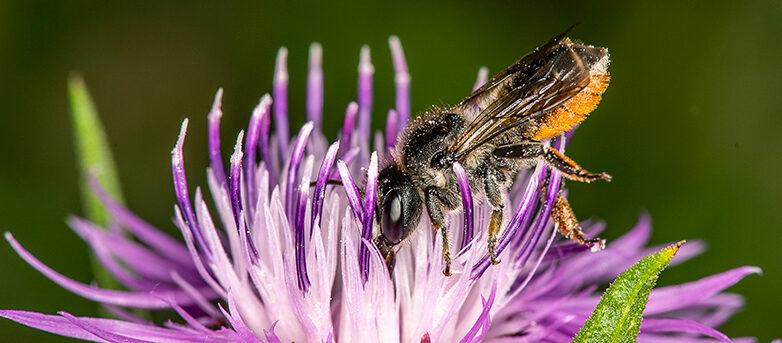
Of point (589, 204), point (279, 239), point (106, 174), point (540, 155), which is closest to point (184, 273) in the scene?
point (106, 174)

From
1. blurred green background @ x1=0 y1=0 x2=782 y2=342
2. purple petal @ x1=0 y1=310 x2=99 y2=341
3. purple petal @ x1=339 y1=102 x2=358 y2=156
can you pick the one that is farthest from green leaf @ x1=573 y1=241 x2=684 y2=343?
blurred green background @ x1=0 y1=0 x2=782 y2=342

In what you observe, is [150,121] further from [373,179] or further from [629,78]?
[373,179]

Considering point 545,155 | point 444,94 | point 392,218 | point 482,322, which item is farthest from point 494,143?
point 444,94

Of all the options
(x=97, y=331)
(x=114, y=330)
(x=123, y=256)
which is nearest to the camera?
(x=97, y=331)

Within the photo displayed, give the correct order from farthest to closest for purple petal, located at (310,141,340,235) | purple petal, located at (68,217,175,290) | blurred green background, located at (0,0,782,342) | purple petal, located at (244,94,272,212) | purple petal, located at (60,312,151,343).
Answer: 1. blurred green background, located at (0,0,782,342)
2. purple petal, located at (68,217,175,290)
3. purple petal, located at (244,94,272,212)
4. purple petal, located at (310,141,340,235)
5. purple petal, located at (60,312,151,343)

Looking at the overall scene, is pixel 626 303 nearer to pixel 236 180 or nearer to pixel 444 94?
pixel 236 180

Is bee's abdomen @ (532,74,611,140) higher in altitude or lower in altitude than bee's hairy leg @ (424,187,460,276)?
higher

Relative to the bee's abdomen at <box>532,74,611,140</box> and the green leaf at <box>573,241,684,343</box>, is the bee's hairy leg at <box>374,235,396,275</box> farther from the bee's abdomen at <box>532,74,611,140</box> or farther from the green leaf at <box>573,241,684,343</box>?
the green leaf at <box>573,241,684,343</box>

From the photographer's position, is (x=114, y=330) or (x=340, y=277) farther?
(x=340, y=277)
